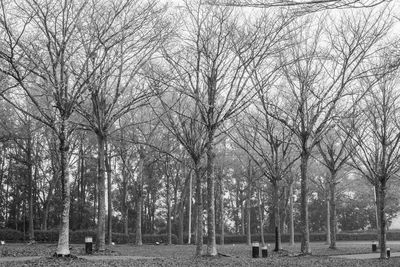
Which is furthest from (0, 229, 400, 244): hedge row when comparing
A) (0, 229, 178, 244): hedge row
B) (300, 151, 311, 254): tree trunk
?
(300, 151, 311, 254): tree trunk

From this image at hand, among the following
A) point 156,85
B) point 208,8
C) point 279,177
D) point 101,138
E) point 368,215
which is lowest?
point 368,215

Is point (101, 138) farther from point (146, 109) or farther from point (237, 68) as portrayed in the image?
point (146, 109)

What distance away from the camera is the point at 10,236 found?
31125 millimetres

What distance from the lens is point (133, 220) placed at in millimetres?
50688

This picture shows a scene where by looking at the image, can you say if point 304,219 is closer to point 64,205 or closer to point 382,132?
point 382,132

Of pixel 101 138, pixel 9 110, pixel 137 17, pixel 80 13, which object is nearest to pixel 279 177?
pixel 101 138

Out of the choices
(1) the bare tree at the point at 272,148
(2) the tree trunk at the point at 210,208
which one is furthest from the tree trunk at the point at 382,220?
(2) the tree trunk at the point at 210,208

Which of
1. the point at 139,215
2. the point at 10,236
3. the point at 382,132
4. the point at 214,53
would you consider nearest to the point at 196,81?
the point at 214,53

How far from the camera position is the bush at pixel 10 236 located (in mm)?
30531

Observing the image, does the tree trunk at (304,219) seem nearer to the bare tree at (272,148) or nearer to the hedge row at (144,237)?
the bare tree at (272,148)

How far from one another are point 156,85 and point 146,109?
10577 mm

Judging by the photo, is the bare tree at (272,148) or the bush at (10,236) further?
the bush at (10,236)

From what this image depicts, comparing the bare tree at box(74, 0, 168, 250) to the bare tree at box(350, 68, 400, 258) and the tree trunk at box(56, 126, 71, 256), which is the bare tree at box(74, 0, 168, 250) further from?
the bare tree at box(350, 68, 400, 258)

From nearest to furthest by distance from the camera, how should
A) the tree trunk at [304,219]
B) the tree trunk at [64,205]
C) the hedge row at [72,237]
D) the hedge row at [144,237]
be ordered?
the tree trunk at [64,205] < the tree trunk at [304,219] < the hedge row at [72,237] < the hedge row at [144,237]
